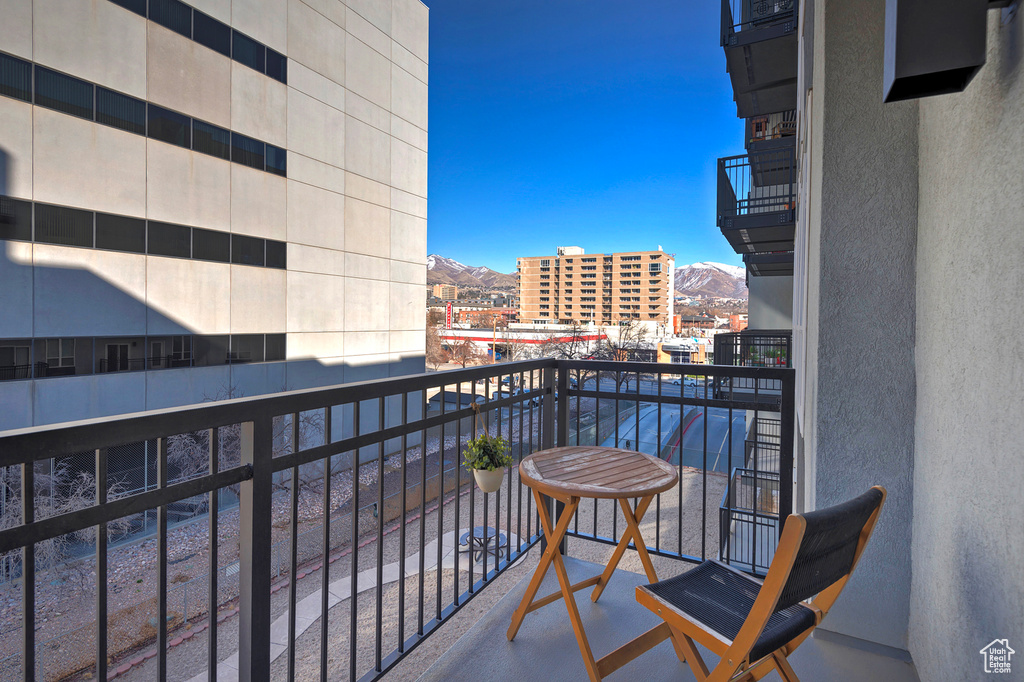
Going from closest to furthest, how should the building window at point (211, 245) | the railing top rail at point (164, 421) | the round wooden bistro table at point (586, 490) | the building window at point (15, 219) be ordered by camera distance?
1. the railing top rail at point (164, 421)
2. the round wooden bistro table at point (586, 490)
3. the building window at point (15, 219)
4. the building window at point (211, 245)

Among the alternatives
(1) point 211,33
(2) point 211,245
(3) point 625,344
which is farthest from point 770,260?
(3) point 625,344

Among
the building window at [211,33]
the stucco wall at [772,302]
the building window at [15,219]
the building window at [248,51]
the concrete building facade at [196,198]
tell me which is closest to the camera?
the building window at [15,219]

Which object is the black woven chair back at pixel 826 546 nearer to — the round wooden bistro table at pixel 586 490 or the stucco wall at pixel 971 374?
the stucco wall at pixel 971 374

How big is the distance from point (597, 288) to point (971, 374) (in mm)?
45040

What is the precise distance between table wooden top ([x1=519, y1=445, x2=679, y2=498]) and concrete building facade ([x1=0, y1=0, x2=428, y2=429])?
1089 centimetres

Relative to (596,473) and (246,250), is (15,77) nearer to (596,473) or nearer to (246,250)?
(246,250)

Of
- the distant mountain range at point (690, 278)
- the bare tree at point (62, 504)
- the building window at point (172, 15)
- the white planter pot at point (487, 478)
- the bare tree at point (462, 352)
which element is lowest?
the bare tree at point (62, 504)

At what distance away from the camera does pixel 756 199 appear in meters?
7.43

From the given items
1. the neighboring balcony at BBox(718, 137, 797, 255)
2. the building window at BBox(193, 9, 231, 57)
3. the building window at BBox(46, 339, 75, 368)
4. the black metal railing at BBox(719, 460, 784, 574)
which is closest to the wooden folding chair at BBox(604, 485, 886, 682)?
the black metal railing at BBox(719, 460, 784, 574)

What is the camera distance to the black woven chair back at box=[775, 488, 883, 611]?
3.33 ft

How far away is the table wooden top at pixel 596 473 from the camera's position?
1.75 metres

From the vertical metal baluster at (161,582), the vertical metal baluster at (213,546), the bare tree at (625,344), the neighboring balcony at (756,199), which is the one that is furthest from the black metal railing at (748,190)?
the bare tree at (625,344)

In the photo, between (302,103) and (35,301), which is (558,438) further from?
(302,103)

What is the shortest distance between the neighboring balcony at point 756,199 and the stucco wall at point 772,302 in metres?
5.52
